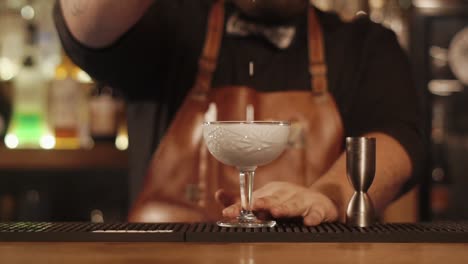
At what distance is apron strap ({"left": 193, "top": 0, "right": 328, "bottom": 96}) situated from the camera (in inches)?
65.0

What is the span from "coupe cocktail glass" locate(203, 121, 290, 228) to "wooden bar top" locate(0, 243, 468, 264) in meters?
0.13

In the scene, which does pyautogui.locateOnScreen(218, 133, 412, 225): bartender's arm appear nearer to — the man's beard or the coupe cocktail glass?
the coupe cocktail glass

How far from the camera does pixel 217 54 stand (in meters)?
1.71

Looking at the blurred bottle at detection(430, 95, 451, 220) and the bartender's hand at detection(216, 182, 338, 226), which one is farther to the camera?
the blurred bottle at detection(430, 95, 451, 220)

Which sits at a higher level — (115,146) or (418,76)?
(418,76)

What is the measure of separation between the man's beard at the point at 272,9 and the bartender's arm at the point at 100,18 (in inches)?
10.4

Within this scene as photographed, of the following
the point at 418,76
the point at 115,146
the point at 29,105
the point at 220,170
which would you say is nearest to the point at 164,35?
the point at 220,170

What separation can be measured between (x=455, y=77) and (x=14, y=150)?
1817mm

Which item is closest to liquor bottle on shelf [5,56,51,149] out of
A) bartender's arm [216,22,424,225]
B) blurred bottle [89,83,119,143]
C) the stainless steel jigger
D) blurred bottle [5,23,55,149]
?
blurred bottle [5,23,55,149]

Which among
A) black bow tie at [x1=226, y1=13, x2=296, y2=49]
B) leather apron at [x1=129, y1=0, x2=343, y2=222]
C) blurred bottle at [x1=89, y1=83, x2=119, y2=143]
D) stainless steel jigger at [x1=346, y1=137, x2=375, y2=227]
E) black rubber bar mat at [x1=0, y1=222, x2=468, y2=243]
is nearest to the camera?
black rubber bar mat at [x1=0, y1=222, x2=468, y2=243]

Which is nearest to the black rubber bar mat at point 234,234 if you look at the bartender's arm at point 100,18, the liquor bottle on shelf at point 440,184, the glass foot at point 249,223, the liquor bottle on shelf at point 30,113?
the glass foot at point 249,223

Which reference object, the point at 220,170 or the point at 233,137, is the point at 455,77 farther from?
the point at 233,137

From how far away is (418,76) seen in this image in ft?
9.43

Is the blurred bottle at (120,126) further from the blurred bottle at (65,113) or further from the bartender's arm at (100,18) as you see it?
the bartender's arm at (100,18)
